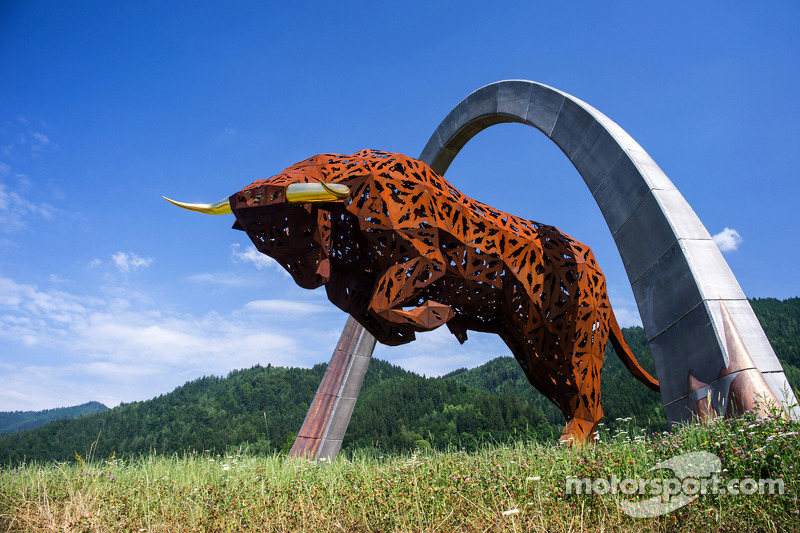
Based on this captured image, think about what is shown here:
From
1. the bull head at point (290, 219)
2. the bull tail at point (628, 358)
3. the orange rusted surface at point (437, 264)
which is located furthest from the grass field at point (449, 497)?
the bull tail at point (628, 358)

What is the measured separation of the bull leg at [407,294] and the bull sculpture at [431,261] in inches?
0.5

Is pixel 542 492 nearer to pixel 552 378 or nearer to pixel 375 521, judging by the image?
pixel 375 521

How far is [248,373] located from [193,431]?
12.4 meters

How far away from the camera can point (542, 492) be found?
3650 mm

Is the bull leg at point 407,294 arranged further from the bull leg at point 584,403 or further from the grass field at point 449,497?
the bull leg at point 584,403

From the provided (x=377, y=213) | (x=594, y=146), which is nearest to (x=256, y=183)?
(x=377, y=213)

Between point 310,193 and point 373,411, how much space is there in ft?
60.5

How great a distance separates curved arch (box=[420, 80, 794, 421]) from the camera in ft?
17.3

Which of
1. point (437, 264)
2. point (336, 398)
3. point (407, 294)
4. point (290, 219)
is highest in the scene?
point (290, 219)

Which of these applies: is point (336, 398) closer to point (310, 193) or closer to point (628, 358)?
point (628, 358)

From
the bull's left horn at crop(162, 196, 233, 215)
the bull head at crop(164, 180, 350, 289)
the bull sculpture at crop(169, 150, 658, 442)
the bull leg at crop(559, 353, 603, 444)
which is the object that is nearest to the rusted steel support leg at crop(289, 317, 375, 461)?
the bull sculpture at crop(169, 150, 658, 442)

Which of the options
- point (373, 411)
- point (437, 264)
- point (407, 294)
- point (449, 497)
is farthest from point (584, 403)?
point (373, 411)

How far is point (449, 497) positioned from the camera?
3.70 m

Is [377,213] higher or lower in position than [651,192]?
lower
